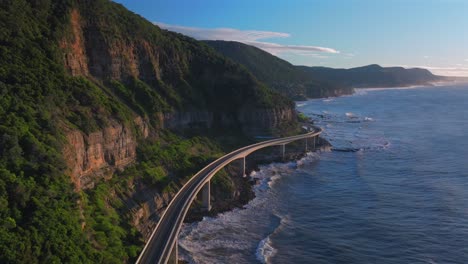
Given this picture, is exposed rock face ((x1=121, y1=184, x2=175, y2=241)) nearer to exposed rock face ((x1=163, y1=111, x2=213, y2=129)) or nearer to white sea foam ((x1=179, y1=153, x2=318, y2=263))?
white sea foam ((x1=179, y1=153, x2=318, y2=263))

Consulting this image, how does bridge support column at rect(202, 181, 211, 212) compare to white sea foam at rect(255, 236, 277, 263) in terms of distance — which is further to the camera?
bridge support column at rect(202, 181, 211, 212)

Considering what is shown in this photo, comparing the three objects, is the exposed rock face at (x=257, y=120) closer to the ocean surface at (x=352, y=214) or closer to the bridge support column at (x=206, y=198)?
the ocean surface at (x=352, y=214)

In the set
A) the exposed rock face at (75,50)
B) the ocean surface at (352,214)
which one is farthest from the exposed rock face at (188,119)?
the exposed rock face at (75,50)

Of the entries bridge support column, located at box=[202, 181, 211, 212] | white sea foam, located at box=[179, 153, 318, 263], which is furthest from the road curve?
white sea foam, located at box=[179, 153, 318, 263]

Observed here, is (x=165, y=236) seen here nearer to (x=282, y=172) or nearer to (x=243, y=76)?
(x=282, y=172)

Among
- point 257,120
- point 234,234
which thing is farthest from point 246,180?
point 257,120

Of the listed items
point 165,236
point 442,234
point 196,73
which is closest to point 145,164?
point 165,236
